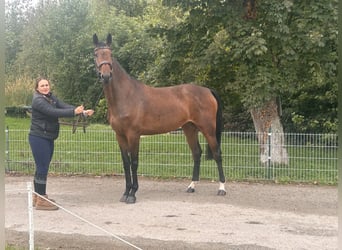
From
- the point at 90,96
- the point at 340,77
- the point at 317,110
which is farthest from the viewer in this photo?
the point at 90,96

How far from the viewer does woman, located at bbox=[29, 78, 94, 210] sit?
21.4ft

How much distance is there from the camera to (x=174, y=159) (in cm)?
959

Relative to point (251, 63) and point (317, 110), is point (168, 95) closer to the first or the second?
point (251, 63)

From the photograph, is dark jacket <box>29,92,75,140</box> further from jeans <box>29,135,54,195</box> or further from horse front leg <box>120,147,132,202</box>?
horse front leg <box>120,147,132,202</box>

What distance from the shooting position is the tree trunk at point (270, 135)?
932 centimetres

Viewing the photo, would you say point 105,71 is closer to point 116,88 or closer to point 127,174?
point 116,88

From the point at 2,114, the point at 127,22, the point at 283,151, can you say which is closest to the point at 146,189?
the point at 283,151

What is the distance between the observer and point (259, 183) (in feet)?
29.5

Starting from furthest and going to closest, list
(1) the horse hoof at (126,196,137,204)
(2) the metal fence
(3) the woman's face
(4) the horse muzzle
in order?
1. (2) the metal fence
2. (1) the horse hoof at (126,196,137,204)
3. (4) the horse muzzle
4. (3) the woman's face

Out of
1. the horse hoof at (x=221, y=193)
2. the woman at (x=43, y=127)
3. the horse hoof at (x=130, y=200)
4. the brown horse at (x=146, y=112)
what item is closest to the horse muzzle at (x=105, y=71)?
the brown horse at (x=146, y=112)

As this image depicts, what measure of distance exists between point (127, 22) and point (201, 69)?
16155mm

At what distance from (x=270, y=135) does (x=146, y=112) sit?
2698mm

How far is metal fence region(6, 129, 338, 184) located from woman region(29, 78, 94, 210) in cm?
297

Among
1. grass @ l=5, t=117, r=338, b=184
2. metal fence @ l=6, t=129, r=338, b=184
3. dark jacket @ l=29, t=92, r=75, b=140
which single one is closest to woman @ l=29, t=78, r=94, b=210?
dark jacket @ l=29, t=92, r=75, b=140
